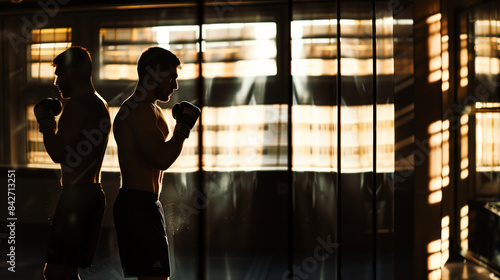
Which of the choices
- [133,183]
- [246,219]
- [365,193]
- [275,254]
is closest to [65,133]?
[133,183]

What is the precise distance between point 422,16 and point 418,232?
5.74 ft

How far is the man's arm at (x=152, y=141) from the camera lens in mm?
3076

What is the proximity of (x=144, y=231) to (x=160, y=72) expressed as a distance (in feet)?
3.79

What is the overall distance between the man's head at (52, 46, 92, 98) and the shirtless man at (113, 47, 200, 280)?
46cm

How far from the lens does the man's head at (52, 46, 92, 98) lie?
11.2ft

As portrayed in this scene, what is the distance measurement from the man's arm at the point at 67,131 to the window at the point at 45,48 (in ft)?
1.67

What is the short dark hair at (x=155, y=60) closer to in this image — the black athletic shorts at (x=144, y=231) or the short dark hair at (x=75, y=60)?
the short dark hair at (x=75, y=60)

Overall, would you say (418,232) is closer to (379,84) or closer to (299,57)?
(379,84)

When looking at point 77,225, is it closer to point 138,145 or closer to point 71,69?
point 138,145

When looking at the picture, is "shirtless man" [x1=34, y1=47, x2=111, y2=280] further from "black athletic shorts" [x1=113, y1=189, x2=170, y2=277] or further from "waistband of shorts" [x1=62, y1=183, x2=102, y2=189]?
"black athletic shorts" [x1=113, y1=189, x2=170, y2=277]

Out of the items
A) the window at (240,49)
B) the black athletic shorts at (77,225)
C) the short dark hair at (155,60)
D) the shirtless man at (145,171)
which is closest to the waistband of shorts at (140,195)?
the shirtless man at (145,171)

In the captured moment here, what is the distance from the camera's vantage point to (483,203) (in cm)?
399

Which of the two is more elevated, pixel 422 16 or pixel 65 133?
pixel 422 16

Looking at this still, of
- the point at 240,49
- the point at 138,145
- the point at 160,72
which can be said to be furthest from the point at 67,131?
the point at 240,49
